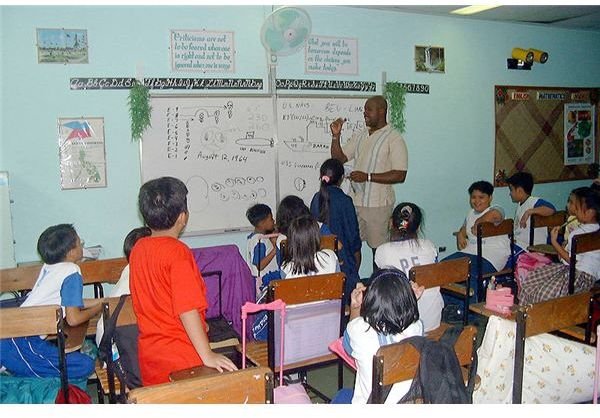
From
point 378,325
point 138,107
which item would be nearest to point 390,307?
point 378,325

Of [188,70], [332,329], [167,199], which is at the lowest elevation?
[332,329]

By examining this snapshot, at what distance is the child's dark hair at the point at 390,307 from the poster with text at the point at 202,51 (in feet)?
9.12

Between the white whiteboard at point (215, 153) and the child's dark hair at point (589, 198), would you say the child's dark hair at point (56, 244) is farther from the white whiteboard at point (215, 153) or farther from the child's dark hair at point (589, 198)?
the child's dark hair at point (589, 198)

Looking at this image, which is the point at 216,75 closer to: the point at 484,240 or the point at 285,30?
the point at 285,30

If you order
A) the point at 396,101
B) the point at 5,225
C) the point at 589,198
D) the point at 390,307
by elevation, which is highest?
the point at 396,101

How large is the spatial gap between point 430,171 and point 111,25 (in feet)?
10.2

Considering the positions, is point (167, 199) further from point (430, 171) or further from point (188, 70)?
point (430, 171)

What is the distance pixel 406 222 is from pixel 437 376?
55.4 inches

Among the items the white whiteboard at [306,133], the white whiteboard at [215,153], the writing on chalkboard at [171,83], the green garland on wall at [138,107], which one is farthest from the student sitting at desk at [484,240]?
the green garland on wall at [138,107]

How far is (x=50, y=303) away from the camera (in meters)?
2.48

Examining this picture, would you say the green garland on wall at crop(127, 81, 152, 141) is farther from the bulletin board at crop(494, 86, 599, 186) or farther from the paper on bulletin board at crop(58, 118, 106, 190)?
the bulletin board at crop(494, 86, 599, 186)

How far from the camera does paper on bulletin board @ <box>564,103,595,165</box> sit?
20.0ft

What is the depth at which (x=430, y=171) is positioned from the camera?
17.5 feet
